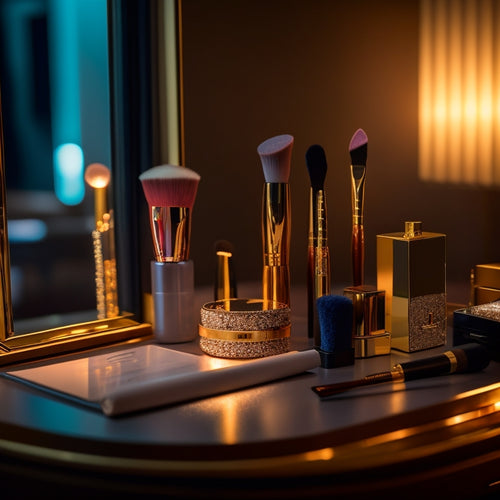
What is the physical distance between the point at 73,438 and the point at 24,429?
0.05 meters

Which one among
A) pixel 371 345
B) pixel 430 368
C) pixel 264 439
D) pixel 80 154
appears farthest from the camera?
pixel 80 154

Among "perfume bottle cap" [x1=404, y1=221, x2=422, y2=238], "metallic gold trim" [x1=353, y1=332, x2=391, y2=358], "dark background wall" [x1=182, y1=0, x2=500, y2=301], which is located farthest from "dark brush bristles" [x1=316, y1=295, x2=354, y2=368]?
"dark background wall" [x1=182, y1=0, x2=500, y2=301]

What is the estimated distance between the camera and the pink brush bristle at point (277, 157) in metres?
0.88

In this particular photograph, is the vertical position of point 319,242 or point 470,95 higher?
point 470,95

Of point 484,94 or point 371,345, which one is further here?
point 484,94

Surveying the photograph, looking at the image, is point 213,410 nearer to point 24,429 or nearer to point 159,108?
point 24,429

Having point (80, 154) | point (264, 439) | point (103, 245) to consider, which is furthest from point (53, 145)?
point (264, 439)

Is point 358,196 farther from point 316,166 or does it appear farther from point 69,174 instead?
point 69,174

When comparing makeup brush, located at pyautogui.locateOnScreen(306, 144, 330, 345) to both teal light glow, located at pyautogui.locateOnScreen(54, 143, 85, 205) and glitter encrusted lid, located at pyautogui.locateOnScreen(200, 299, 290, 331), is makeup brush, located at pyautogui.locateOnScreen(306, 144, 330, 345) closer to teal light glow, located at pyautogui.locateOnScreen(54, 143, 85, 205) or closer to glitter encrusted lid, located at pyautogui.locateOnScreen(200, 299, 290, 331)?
glitter encrusted lid, located at pyautogui.locateOnScreen(200, 299, 290, 331)

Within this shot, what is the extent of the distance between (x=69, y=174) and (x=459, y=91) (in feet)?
1.82

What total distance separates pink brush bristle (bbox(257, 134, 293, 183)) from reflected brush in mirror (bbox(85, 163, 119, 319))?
0.22 metres

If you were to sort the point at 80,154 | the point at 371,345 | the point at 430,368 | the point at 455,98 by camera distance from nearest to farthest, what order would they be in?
the point at 430,368 → the point at 371,345 → the point at 80,154 → the point at 455,98

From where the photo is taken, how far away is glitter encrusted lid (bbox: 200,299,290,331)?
31.6 inches

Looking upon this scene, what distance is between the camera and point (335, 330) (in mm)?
776
